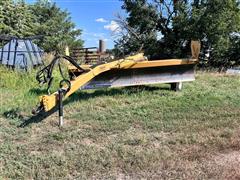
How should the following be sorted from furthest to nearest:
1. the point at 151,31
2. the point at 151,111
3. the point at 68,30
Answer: the point at 68,30 → the point at 151,31 → the point at 151,111

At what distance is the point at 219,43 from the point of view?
1975 cm

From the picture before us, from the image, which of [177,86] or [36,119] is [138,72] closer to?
[177,86]

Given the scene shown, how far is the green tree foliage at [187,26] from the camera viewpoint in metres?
19.2

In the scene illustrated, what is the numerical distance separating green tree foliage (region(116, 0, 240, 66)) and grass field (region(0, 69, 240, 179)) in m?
12.1

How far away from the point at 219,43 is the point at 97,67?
1573 centimetres

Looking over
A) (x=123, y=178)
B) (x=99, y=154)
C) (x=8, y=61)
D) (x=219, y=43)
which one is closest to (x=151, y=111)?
(x=99, y=154)

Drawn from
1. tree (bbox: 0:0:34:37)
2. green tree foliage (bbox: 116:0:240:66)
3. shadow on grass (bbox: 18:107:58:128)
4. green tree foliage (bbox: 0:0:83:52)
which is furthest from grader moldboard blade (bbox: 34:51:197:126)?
green tree foliage (bbox: 0:0:83:52)

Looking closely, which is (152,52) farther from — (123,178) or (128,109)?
(123,178)

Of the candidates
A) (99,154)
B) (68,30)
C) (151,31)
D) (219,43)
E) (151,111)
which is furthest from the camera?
(68,30)

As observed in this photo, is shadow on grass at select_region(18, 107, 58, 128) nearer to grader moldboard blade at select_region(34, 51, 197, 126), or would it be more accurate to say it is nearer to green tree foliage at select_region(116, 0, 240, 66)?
grader moldboard blade at select_region(34, 51, 197, 126)

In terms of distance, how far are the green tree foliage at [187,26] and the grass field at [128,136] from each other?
12111 mm

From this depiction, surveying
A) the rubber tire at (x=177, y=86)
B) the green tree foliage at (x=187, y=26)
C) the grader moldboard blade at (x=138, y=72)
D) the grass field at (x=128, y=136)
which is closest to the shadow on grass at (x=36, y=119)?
the grass field at (x=128, y=136)

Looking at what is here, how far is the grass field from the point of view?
11.2ft

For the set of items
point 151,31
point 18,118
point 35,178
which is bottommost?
point 35,178
